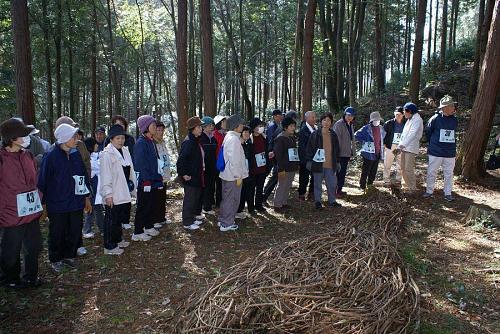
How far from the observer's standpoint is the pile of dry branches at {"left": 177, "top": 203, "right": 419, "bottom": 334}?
3.47 meters

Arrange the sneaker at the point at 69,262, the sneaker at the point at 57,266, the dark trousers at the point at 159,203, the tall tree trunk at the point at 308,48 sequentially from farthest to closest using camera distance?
the tall tree trunk at the point at 308,48
the dark trousers at the point at 159,203
the sneaker at the point at 69,262
the sneaker at the point at 57,266

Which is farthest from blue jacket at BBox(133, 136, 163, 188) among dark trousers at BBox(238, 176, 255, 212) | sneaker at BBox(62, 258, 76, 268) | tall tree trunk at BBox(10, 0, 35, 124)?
tall tree trunk at BBox(10, 0, 35, 124)

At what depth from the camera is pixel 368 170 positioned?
10.2 metres

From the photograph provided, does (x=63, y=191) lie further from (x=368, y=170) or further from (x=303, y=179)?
(x=368, y=170)

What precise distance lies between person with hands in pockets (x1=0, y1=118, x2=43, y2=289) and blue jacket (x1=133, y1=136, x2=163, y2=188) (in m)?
1.94

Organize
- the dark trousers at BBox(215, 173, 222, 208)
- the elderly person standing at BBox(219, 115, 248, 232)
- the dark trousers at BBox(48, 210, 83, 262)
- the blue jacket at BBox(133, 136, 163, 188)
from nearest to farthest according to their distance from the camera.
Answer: the dark trousers at BBox(48, 210, 83, 262), the blue jacket at BBox(133, 136, 163, 188), the elderly person standing at BBox(219, 115, 248, 232), the dark trousers at BBox(215, 173, 222, 208)

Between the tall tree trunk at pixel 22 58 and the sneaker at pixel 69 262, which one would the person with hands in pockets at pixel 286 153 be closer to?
the sneaker at pixel 69 262

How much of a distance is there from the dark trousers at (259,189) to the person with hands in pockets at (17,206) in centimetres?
455

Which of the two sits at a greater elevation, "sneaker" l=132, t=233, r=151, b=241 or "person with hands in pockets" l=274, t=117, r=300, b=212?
"person with hands in pockets" l=274, t=117, r=300, b=212

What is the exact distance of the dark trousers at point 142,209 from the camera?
6.93 metres

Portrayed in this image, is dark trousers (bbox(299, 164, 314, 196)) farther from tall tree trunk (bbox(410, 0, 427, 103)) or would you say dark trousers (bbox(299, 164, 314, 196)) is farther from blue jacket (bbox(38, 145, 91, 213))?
tall tree trunk (bbox(410, 0, 427, 103))

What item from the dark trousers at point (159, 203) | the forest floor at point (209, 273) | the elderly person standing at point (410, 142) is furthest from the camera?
the elderly person standing at point (410, 142)

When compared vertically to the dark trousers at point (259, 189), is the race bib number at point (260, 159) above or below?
above

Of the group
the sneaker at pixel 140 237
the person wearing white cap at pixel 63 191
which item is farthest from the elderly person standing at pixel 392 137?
the person wearing white cap at pixel 63 191
